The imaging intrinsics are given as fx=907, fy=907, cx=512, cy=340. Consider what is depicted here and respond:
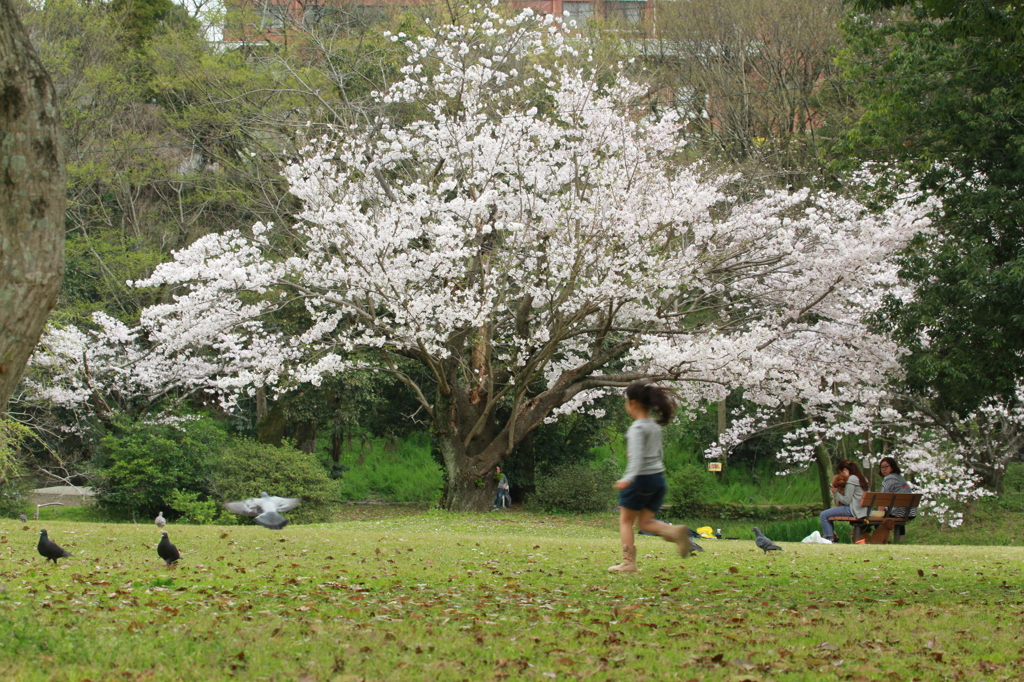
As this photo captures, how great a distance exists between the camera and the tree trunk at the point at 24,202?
179 inches

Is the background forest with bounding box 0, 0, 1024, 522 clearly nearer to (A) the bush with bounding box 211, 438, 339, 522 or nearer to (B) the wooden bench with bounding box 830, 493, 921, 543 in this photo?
(A) the bush with bounding box 211, 438, 339, 522

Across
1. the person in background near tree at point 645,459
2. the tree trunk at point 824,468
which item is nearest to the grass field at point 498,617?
the person in background near tree at point 645,459

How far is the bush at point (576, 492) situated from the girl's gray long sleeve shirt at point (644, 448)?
47.6 ft

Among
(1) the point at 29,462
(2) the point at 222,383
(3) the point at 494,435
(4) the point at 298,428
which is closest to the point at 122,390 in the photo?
(1) the point at 29,462

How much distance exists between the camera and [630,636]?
16.5 feet

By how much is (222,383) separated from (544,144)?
7.42 metres

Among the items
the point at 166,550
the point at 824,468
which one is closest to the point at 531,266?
the point at 166,550

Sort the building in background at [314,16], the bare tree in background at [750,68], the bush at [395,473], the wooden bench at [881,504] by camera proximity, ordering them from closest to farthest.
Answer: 1. the wooden bench at [881,504]
2. the building in background at [314,16]
3. the bare tree in background at [750,68]
4. the bush at [395,473]

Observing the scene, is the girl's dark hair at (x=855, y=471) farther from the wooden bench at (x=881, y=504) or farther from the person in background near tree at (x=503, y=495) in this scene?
the person in background near tree at (x=503, y=495)

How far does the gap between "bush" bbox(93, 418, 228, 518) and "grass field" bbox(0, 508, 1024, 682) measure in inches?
427

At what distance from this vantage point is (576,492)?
2042 cm

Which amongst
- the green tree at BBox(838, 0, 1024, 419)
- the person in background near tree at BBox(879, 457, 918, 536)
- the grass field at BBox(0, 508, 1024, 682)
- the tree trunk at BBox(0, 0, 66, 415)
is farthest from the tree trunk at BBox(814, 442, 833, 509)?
the tree trunk at BBox(0, 0, 66, 415)

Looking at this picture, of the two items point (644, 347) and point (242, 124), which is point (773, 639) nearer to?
point (644, 347)

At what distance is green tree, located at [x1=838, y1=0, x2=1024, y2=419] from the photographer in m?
9.12
